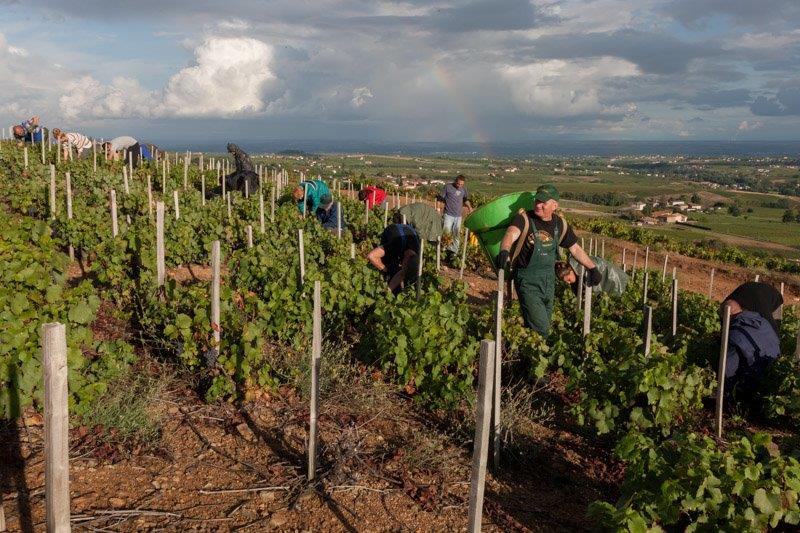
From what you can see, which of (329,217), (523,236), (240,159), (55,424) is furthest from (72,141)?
(55,424)

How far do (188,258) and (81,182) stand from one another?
6.04 meters

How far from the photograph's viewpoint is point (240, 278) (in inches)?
266

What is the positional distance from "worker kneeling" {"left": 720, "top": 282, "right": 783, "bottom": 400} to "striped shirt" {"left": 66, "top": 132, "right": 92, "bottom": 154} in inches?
692

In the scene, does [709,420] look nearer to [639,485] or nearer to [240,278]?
[639,485]

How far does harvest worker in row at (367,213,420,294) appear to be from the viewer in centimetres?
710

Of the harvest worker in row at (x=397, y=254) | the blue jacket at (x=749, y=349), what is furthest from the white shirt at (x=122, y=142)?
the blue jacket at (x=749, y=349)

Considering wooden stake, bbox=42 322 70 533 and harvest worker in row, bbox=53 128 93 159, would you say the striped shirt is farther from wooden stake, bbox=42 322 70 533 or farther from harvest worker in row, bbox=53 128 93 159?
wooden stake, bbox=42 322 70 533

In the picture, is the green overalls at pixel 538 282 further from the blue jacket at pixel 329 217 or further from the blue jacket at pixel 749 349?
the blue jacket at pixel 329 217

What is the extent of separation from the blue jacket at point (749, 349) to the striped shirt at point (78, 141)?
1760 cm

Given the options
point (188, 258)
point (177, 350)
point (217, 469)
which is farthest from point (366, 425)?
point (188, 258)

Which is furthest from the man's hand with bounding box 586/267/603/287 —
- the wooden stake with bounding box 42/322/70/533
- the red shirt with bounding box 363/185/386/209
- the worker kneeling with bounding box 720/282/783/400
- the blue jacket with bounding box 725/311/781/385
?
the red shirt with bounding box 363/185/386/209

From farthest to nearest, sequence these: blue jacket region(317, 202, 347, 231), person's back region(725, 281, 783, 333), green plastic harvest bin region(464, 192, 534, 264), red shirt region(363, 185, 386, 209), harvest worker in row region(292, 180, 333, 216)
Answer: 1. red shirt region(363, 185, 386, 209)
2. harvest worker in row region(292, 180, 333, 216)
3. blue jacket region(317, 202, 347, 231)
4. green plastic harvest bin region(464, 192, 534, 264)
5. person's back region(725, 281, 783, 333)

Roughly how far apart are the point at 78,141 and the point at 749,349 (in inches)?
726

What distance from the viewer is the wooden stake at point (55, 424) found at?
2404 millimetres
